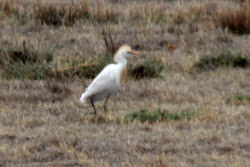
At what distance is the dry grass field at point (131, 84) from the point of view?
6938 mm

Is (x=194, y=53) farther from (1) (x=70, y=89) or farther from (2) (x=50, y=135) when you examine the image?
(2) (x=50, y=135)

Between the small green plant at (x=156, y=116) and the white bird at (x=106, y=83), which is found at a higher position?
the white bird at (x=106, y=83)

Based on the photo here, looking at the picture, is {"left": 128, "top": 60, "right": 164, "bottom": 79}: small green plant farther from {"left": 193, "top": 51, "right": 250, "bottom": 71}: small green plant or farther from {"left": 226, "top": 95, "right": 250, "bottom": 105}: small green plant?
{"left": 226, "top": 95, "right": 250, "bottom": 105}: small green plant

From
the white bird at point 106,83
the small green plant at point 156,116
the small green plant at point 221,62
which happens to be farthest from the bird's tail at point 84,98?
the small green plant at point 221,62

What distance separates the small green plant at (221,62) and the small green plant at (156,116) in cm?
315

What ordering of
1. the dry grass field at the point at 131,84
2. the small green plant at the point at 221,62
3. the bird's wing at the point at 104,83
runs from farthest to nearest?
the small green plant at the point at 221,62, the bird's wing at the point at 104,83, the dry grass field at the point at 131,84

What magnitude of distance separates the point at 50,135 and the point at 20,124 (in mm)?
689

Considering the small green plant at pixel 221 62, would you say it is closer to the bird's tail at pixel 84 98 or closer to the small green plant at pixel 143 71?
the small green plant at pixel 143 71

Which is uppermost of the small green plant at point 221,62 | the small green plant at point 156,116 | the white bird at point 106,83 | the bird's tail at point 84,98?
the white bird at point 106,83

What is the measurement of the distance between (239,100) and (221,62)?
2452 mm

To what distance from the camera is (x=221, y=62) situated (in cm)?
1147

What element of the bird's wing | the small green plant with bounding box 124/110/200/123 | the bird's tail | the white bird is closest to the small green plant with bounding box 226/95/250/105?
the small green plant with bounding box 124/110/200/123

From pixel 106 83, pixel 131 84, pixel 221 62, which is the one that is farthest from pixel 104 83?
pixel 221 62

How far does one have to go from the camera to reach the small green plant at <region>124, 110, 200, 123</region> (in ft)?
26.6
